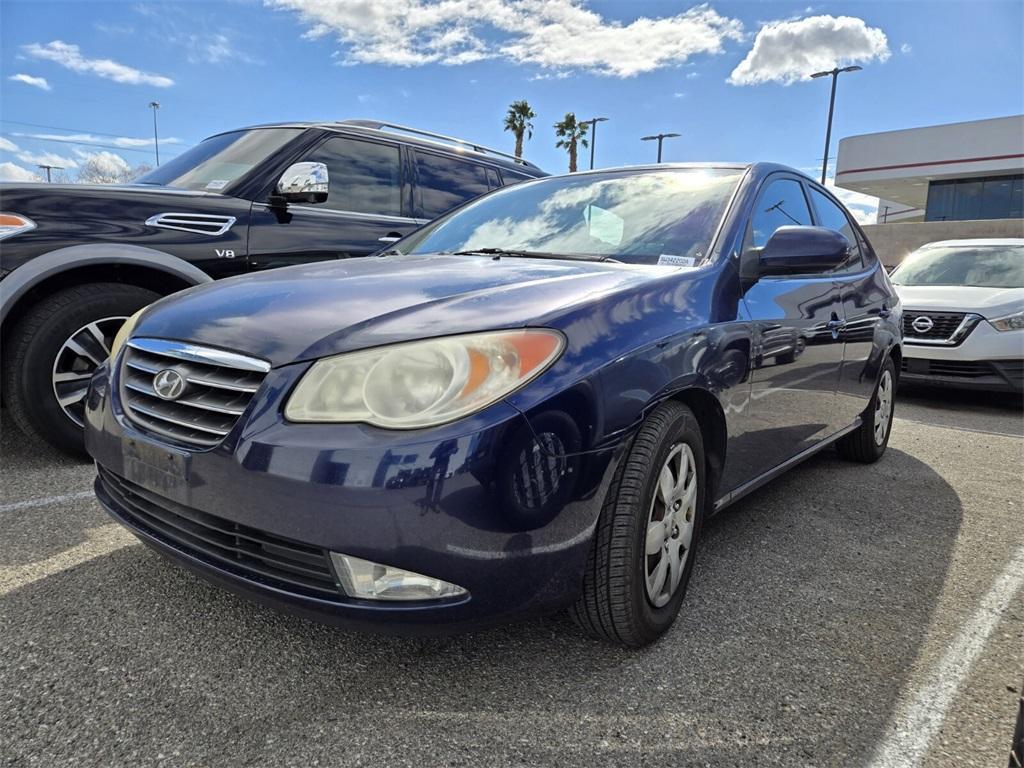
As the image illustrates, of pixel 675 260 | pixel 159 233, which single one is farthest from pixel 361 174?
pixel 675 260

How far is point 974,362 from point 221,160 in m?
6.28

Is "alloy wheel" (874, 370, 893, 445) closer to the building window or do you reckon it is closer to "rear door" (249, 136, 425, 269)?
"rear door" (249, 136, 425, 269)

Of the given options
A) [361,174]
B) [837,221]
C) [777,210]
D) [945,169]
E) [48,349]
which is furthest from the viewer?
[945,169]

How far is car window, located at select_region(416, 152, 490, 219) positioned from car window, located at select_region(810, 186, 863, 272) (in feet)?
6.90

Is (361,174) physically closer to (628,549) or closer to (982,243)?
(628,549)

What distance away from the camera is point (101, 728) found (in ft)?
5.29

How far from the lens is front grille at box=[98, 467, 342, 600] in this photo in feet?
5.39

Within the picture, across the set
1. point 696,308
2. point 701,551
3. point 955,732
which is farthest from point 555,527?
A: point 701,551

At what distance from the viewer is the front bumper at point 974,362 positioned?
620cm

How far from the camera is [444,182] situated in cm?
496

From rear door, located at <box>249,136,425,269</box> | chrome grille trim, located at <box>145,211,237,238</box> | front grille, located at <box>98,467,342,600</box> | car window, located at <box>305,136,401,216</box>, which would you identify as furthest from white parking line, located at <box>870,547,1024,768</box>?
car window, located at <box>305,136,401,216</box>

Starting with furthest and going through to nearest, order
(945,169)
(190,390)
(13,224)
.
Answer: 1. (945,169)
2. (13,224)
3. (190,390)

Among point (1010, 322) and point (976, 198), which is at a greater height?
point (976, 198)

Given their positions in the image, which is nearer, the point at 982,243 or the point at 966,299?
the point at 966,299
